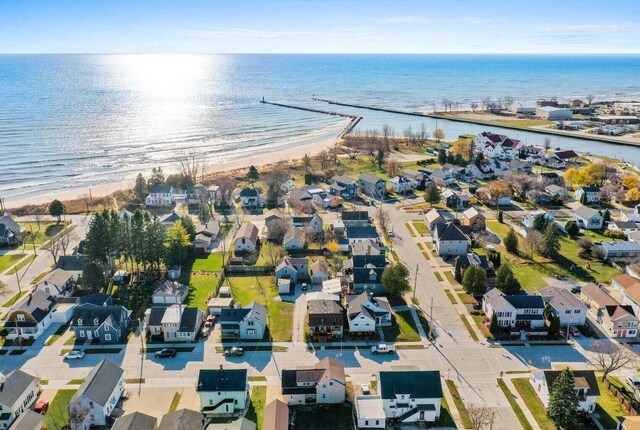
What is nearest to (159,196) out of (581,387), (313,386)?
(313,386)

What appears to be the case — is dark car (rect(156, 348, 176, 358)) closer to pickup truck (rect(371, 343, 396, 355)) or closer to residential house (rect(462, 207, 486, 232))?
pickup truck (rect(371, 343, 396, 355))

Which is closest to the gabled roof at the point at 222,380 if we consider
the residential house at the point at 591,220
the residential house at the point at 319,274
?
the residential house at the point at 319,274

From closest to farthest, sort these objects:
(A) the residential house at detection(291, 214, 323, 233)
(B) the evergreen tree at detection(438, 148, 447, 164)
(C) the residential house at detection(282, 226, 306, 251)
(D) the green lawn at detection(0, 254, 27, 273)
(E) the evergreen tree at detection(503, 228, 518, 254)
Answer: (D) the green lawn at detection(0, 254, 27, 273) → (E) the evergreen tree at detection(503, 228, 518, 254) → (C) the residential house at detection(282, 226, 306, 251) → (A) the residential house at detection(291, 214, 323, 233) → (B) the evergreen tree at detection(438, 148, 447, 164)

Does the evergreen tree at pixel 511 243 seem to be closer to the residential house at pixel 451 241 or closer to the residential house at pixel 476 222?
the residential house at pixel 451 241

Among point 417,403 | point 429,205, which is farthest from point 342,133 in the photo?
point 417,403

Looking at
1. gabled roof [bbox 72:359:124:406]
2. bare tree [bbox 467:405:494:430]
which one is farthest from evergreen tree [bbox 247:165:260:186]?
bare tree [bbox 467:405:494:430]

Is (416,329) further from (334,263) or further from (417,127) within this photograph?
(417,127)

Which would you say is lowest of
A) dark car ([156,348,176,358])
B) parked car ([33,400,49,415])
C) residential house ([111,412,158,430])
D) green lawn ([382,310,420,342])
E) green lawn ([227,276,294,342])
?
green lawn ([382,310,420,342])
